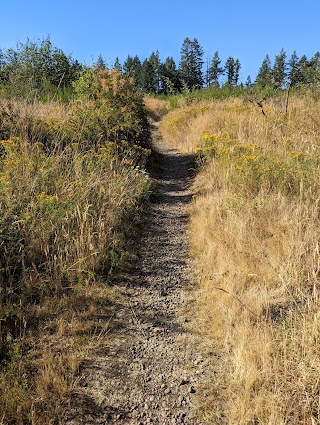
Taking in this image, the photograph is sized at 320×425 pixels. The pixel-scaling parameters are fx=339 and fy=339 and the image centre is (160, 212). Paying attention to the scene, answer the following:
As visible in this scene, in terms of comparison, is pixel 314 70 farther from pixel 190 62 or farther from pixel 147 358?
pixel 190 62

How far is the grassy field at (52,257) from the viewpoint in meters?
2.16

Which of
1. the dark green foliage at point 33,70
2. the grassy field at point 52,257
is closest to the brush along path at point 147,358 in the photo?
the grassy field at point 52,257

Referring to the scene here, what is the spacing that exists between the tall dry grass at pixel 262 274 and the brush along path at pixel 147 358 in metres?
0.19

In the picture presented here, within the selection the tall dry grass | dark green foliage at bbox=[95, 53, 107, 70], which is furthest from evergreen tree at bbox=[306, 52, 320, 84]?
dark green foliage at bbox=[95, 53, 107, 70]

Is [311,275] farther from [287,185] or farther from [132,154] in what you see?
[132,154]

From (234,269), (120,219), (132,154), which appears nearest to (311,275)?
(234,269)

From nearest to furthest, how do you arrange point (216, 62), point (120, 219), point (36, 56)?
point (120, 219) < point (36, 56) < point (216, 62)

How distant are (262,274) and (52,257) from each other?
2.04 meters

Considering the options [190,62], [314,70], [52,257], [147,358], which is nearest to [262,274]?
[147,358]

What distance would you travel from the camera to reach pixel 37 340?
8.41ft

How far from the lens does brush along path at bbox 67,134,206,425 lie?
2033 millimetres

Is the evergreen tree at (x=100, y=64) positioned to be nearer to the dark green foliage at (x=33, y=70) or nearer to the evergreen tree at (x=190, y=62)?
the dark green foliage at (x=33, y=70)

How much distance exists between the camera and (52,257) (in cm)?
336

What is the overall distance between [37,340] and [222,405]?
1420 millimetres
